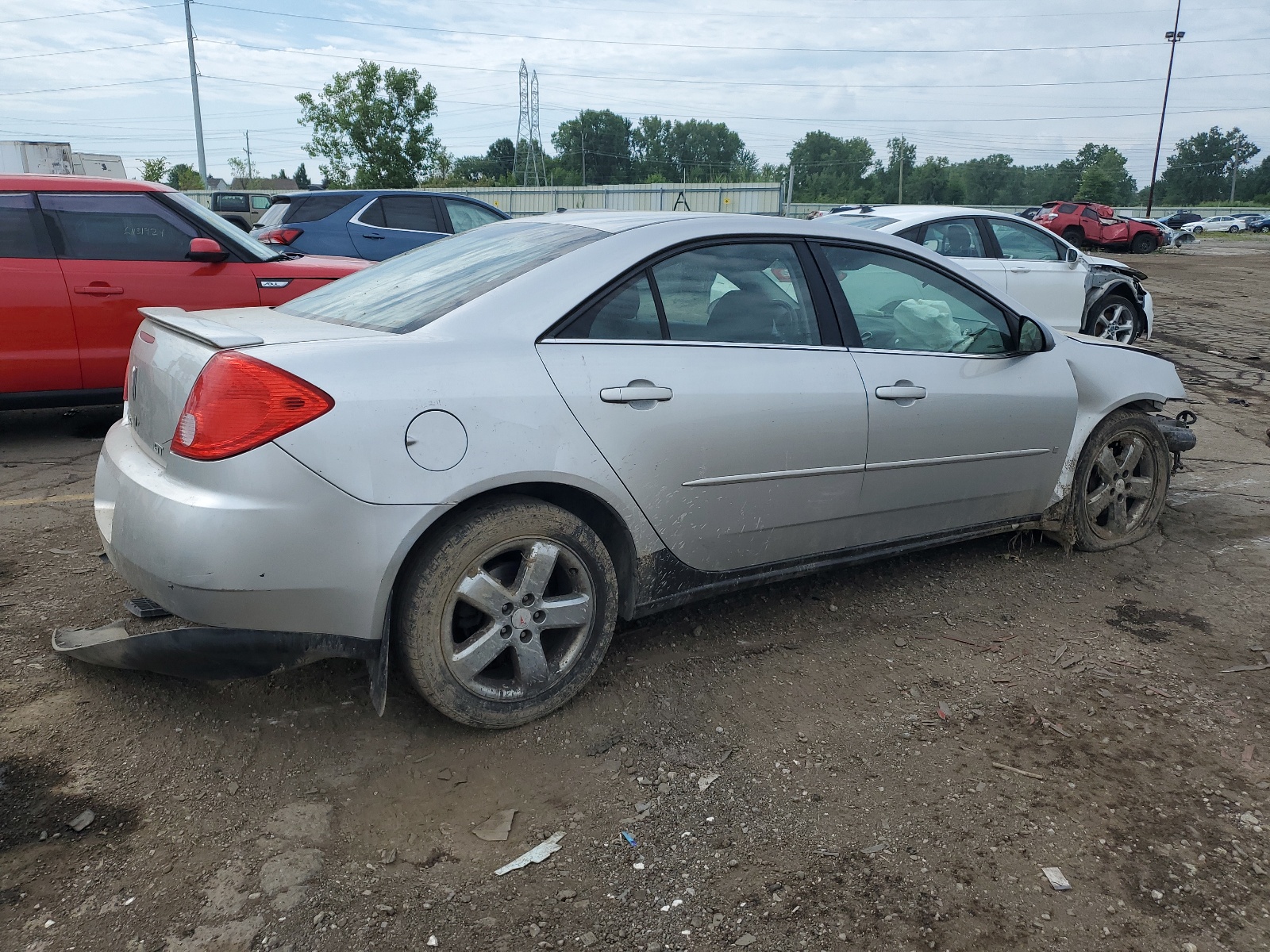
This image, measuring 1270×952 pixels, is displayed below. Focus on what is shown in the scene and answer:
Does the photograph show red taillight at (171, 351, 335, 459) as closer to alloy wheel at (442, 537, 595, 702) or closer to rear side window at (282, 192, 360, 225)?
alloy wheel at (442, 537, 595, 702)

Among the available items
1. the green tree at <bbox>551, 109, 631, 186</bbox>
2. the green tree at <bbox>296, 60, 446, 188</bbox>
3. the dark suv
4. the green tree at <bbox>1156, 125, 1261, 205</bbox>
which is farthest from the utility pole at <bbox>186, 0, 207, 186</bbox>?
the green tree at <bbox>1156, 125, 1261, 205</bbox>

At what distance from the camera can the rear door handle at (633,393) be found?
2.90 meters

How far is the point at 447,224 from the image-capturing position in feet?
38.3

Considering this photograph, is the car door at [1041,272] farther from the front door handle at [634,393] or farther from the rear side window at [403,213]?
the front door handle at [634,393]

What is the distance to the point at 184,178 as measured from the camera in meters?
63.6

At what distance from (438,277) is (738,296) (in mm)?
1034

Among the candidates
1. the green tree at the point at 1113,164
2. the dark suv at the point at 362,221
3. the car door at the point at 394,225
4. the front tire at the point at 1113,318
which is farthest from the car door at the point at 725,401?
the green tree at the point at 1113,164

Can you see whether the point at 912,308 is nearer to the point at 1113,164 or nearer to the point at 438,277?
Result: the point at 438,277

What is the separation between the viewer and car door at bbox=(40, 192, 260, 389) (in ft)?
19.6

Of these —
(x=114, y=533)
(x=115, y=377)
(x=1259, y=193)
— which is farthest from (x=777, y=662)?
(x=1259, y=193)

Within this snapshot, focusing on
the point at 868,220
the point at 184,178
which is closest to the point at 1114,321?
the point at 868,220

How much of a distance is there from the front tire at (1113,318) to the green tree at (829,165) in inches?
3823

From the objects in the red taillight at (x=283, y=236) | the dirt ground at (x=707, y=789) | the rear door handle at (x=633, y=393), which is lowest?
the dirt ground at (x=707, y=789)

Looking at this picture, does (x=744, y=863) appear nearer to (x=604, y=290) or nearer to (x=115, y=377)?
(x=604, y=290)
